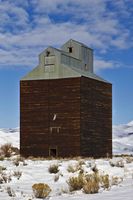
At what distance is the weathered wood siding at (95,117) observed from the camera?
1470 inches

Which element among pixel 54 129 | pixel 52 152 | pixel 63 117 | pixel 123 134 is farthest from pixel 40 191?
pixel 123 134

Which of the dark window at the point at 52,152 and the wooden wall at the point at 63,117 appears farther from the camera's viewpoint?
the dark window at the point at 52,152

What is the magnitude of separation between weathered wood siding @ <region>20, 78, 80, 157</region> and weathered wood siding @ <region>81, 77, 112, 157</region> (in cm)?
71

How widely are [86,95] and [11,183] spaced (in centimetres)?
2080

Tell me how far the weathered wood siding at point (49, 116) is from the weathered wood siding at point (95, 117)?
2.34 ft

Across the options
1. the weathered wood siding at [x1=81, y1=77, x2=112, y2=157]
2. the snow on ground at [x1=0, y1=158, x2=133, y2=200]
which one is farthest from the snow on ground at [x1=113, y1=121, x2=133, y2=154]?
the snow on ground at [x1=0, y1=158, x2=133, y2=200]

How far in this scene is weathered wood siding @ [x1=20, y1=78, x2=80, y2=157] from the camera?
37125 millimetres

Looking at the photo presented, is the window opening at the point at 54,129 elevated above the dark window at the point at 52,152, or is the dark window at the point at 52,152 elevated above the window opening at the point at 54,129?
the window opening at the point at 54,129

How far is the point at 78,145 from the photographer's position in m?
36.7

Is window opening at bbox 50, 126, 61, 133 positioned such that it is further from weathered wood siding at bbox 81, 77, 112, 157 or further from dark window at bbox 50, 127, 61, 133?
weathered wood siding at bbox 81, 77, 112, 157

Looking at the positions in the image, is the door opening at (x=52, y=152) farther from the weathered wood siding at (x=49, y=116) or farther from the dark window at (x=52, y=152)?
the weathered wood siding at (x=49, y=116)

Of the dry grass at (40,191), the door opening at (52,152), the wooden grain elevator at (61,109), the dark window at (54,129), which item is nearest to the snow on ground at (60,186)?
the dry grass at (40,191)

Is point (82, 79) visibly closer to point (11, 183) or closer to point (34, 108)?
point (34, 108)

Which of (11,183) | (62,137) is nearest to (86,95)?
(62,137)
